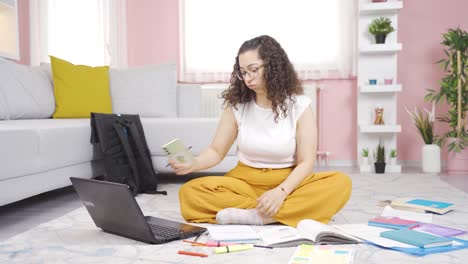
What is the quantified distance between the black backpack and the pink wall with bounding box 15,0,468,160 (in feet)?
5.98

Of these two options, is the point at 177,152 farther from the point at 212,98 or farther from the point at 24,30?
the point at 24,30

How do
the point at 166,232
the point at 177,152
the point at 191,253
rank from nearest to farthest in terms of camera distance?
the point at 191,253 → the point at 166,232 → the point at 177,152

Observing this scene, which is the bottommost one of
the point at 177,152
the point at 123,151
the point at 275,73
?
the point at 123,151

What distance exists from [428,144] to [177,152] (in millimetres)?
2731

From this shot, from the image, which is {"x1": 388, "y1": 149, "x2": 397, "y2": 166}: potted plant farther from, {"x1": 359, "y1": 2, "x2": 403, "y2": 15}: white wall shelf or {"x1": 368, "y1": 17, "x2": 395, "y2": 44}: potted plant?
{"x1": 359, "y1": 2, "x2": 403, "y2": 15}: white wall shelf

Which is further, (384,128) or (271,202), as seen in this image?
(384,128)

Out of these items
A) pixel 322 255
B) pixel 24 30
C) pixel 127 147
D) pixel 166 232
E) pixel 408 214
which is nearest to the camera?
pixel 322 255

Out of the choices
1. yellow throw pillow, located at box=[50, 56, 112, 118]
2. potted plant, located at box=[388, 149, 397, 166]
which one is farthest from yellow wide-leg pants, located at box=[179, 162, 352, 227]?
potted plant, located at box=[388, 149, 397, 166]

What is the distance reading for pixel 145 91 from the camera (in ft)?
12.4

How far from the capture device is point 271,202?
1.80 metres

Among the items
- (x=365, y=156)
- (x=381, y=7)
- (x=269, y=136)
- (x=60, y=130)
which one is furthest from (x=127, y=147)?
(x=381, y=7)

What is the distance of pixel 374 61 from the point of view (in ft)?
13.9

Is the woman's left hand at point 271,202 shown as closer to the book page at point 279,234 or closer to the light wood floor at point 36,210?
the book page at point 279,234

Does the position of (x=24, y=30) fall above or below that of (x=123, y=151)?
above
